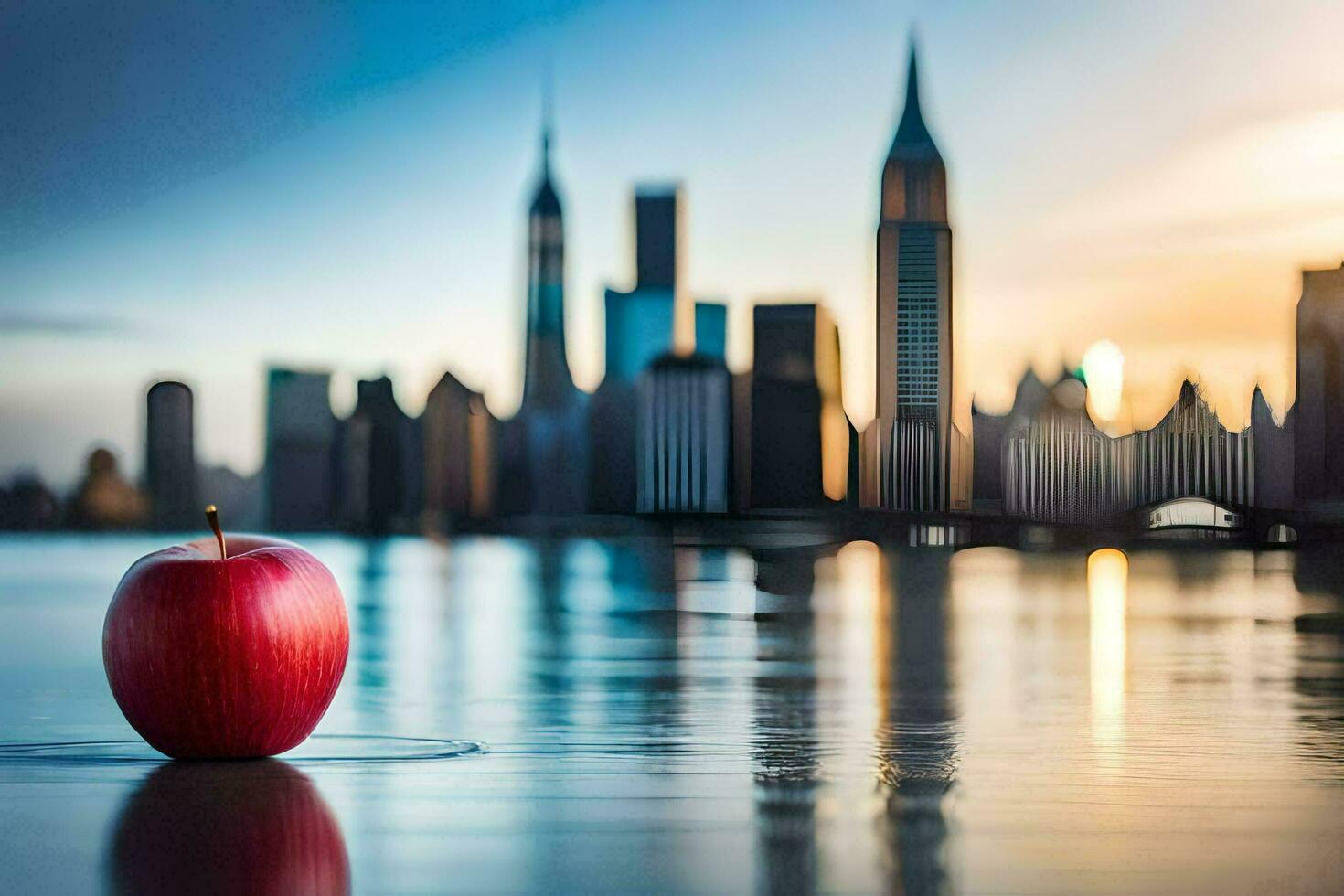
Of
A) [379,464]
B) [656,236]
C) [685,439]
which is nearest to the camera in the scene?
[656,236]

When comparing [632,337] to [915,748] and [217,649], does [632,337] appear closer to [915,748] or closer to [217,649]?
[915,748]

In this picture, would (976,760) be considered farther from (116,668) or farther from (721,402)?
(721,402)

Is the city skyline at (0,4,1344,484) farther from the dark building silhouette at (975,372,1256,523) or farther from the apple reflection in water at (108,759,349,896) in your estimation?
the apple reflection in water at (108,759,349,896)

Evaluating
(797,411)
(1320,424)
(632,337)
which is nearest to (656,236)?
(632,337)

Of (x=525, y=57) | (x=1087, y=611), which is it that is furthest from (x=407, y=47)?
(x=1087, y=611)

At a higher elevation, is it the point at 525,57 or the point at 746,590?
the point at 525,57

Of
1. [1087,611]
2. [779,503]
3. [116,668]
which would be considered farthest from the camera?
[779,503]

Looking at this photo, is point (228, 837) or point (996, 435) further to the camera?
point (996, 435)
